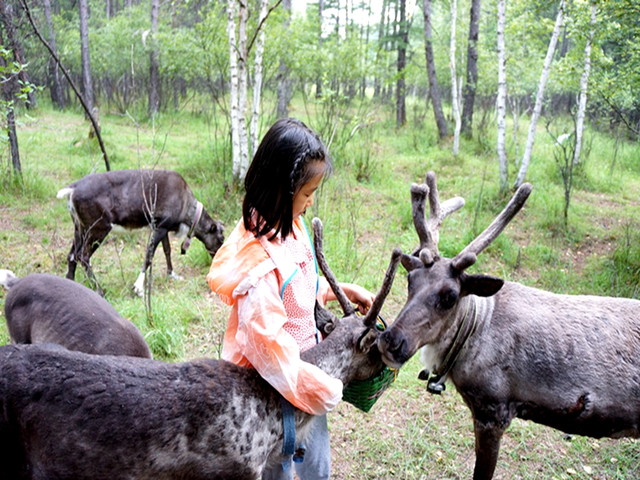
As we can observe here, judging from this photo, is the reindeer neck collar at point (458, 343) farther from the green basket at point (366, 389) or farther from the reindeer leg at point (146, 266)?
the reindeer leg at point (146, 266)

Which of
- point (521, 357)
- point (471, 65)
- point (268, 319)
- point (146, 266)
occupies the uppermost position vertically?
point (471, 65)

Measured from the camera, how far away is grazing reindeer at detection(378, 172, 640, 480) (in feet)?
9.38

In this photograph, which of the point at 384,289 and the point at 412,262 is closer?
the point at 384,289

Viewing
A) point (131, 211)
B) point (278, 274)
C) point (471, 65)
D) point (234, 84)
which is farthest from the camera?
point (471, 65)

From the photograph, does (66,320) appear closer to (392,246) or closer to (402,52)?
(392,246)

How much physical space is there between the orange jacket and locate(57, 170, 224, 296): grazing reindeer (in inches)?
179

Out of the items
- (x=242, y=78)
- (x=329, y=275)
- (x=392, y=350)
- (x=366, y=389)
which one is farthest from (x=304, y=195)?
(x=242, y=78)

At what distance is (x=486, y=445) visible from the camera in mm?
2975

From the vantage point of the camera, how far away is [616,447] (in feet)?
12.7

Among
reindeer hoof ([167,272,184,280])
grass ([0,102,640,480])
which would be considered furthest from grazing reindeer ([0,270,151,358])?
reindeer hoof ([167,272,184,280])

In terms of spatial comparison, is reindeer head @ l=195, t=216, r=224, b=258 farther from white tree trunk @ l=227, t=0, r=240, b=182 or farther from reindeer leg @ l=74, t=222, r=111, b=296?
white tree trunk @ l=227, t=0, r=240, b=182

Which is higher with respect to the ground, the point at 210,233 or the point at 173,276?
the point at 210,233

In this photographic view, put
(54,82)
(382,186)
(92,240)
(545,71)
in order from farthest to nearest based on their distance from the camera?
(54,82), (382,186), (545,71), (92,240)

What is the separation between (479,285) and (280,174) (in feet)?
4.45
